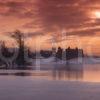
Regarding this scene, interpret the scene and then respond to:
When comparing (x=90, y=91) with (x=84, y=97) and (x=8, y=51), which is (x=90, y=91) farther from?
(x=8, y=51)

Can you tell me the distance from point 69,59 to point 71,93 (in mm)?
40032

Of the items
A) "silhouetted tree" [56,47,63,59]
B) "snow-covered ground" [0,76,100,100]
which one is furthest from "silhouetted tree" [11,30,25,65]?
"snow-covered ground" [0,76,100,100]

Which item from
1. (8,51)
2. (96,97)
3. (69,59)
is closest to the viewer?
(96,97)

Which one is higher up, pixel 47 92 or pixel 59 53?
pixel 59 53

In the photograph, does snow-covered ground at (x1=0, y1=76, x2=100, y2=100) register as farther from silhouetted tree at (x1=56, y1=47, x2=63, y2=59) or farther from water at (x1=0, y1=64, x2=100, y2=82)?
silhouetted tree at (x1=56, y1=47, x2=63, y2=59)

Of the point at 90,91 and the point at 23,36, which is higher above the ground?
the point at 23,36

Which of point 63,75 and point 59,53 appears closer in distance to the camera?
point 63,75

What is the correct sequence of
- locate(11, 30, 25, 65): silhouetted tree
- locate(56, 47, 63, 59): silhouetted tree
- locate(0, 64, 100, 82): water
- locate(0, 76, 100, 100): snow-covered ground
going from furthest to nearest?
1. locate(56, 47, 63, 59): silhouetted tree
2. locate(11, 30, 25, 65): silhouetted tree
3. locate(0, 64, 100, 82): water
4. locate(0, 76, 100, 100): snow-covered ground

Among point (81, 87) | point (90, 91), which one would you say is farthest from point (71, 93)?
point (81, 87)

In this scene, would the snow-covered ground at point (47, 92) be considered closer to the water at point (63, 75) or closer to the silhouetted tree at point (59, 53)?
the water at point (63, 75)

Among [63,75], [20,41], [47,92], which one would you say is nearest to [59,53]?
[20,41]

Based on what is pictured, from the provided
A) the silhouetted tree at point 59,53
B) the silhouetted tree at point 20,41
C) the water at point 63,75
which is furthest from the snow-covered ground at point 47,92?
the silhouetted tree at point 59,53

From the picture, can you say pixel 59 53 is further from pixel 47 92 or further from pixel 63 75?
pixel 47 92

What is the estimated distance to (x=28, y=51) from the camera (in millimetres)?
45781
